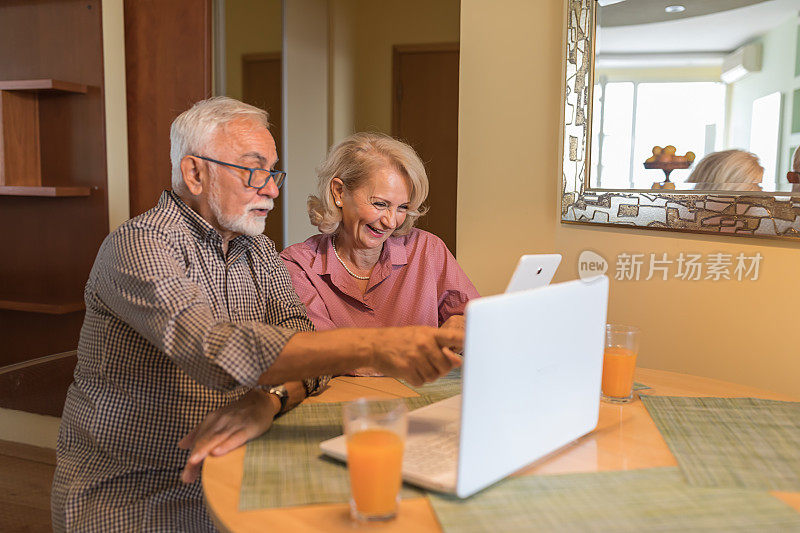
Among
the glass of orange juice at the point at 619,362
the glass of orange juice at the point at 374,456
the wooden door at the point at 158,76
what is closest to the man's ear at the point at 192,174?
the glass of orange juice at the point at 374,456

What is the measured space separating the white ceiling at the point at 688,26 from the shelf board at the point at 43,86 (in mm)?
2147

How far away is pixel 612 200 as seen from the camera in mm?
2324

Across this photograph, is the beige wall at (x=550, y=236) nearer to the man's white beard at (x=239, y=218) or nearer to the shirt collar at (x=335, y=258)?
the shirt collar at (x=335, y=258)

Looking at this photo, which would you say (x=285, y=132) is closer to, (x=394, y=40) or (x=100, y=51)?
(x=100, y=51)

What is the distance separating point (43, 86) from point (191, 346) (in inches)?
88.7

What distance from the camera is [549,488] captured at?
3.19 feet

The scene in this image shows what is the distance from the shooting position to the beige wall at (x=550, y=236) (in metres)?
2.10

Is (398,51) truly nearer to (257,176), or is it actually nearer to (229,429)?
(257,176)

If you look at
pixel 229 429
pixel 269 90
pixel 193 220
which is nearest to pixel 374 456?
pixel 229 429

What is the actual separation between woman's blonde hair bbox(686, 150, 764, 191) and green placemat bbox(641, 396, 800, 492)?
849 millimetres

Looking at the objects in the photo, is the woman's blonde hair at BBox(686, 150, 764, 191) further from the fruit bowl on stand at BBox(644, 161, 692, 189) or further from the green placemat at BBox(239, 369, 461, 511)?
the green placemat at BBox(239, 369, 461, 511)

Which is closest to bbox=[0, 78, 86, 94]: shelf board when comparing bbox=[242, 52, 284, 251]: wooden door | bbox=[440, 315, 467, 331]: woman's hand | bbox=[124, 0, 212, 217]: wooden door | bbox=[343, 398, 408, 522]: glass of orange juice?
bbox=[124, 0, 212, 217]: wooden door

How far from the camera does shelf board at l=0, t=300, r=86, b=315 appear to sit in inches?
118

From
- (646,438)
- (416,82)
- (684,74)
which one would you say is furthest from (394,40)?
(646,438)
